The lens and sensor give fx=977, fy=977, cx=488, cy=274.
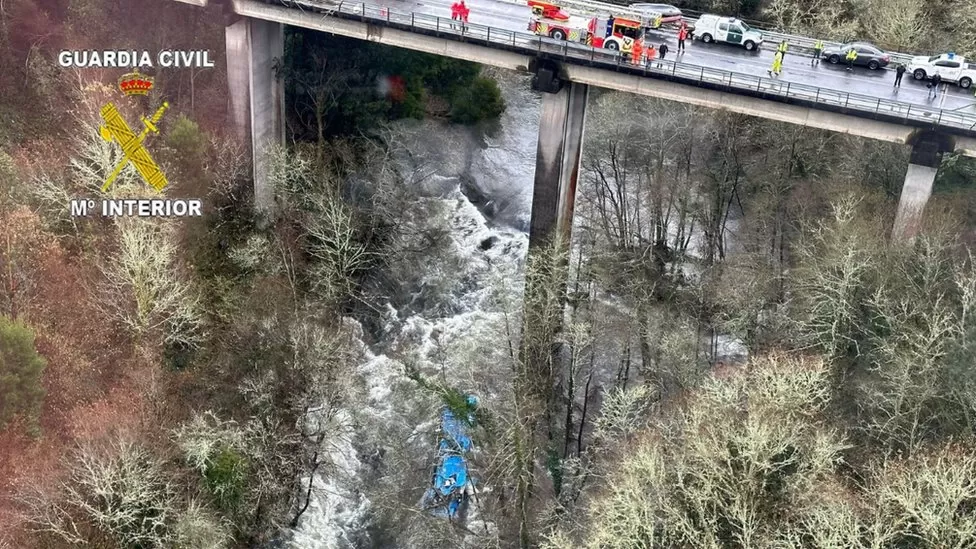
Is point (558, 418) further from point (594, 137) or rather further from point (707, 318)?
point (594, 137)

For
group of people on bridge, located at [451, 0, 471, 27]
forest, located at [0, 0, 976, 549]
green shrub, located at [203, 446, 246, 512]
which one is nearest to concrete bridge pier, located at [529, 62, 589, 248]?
forest, located at [0, 0, 976, 549]

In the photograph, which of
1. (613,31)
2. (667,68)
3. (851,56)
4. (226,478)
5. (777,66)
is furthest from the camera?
(851,56)

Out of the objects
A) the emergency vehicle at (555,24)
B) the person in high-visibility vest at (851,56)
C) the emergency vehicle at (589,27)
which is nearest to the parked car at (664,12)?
the emergency vehicle at (589,27)

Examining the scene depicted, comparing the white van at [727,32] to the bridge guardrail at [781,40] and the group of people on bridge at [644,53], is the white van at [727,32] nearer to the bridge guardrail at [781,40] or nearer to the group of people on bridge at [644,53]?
the bridge guardrail at [781,40]

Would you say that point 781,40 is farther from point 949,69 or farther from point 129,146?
point 129,146

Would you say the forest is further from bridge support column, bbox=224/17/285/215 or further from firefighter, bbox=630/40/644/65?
firefighter, bbox=630/40/644/65

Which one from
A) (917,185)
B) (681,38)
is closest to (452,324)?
(681,38)

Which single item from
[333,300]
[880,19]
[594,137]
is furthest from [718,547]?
[880,19]
